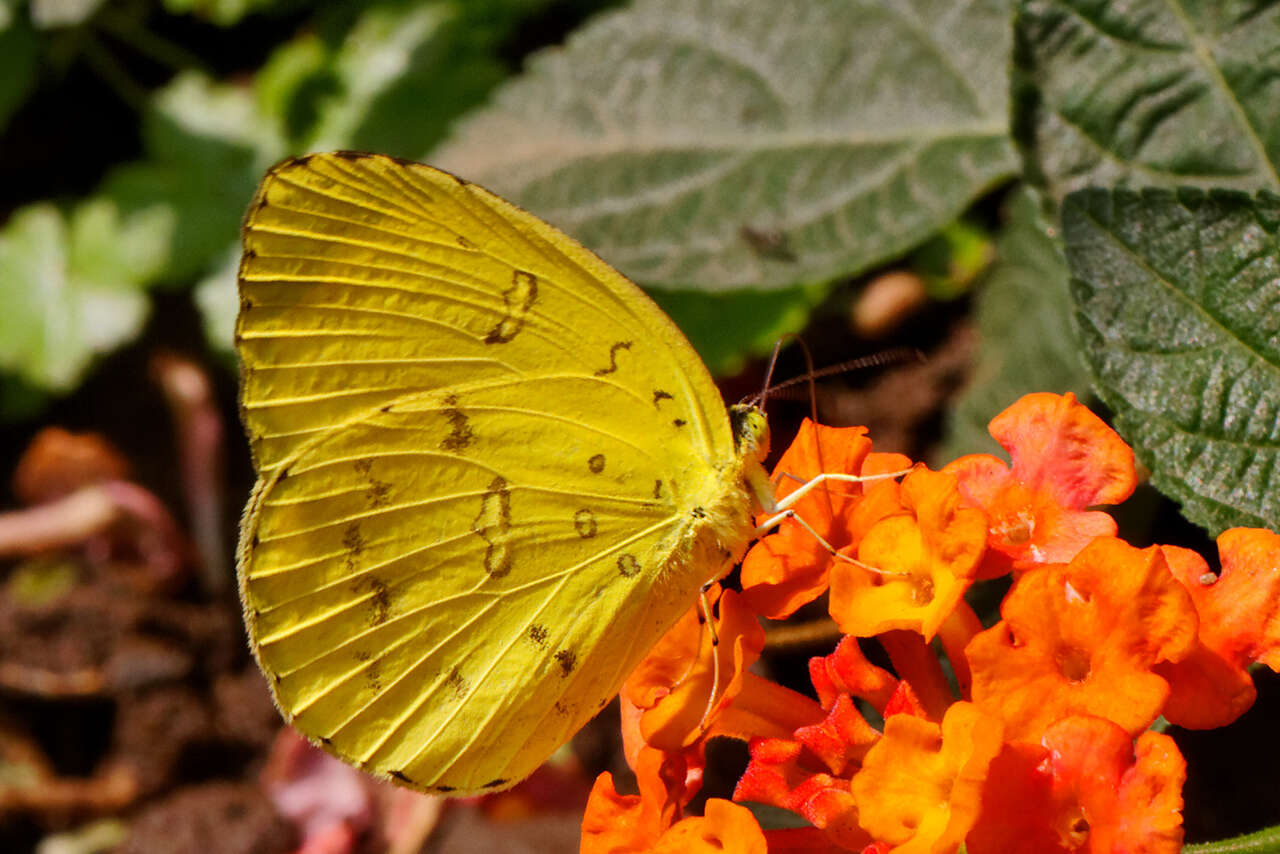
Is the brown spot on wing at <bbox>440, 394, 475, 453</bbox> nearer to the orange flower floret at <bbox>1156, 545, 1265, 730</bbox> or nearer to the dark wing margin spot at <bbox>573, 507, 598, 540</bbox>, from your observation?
the dark wing margin spot at <bbox>573, 507, 598, 540</bbox>

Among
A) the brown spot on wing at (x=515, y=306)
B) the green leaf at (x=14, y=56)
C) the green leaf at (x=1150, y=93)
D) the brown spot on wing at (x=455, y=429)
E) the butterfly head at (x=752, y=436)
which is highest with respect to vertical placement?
the green leaf at (x=14, y=56)

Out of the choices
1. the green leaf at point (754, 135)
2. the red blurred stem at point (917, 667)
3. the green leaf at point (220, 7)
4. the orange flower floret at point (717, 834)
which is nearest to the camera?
the orange flower floret at point (717, 834)

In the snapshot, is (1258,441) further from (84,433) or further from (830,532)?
(84,433)

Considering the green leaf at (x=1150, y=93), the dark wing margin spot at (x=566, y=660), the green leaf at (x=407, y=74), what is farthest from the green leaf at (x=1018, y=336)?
the green leaf at (x=407, y=74)

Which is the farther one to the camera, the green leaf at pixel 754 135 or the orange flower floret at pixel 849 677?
the green leaf at pixel 754 135

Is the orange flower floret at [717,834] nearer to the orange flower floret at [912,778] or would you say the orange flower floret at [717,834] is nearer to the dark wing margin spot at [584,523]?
the orange flower floret at [912,778]

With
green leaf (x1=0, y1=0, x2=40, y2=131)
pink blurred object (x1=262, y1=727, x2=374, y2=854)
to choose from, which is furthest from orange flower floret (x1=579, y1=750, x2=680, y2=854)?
green leaf (x1=0, y1=0, x2=40, y2=131)

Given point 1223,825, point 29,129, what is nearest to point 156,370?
point 29,129
